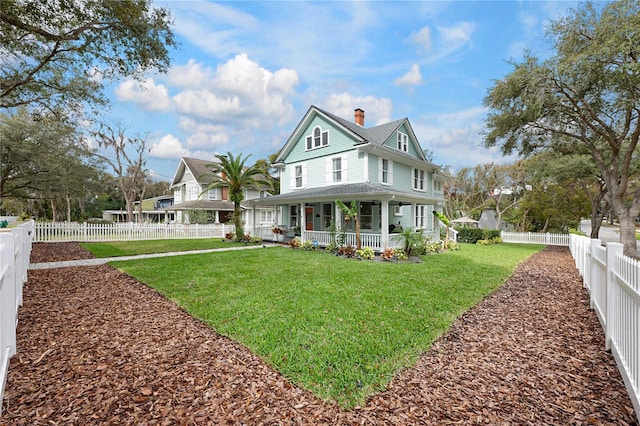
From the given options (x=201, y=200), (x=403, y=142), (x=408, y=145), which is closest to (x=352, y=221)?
(x=403, y=142)

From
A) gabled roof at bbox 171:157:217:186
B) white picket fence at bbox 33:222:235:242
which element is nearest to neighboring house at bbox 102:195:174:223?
gabled roof at bbox 171:157:217:186

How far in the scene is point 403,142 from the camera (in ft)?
63.9

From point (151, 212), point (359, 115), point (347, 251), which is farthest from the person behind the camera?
point (151, 212)

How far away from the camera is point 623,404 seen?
2838 millimetres

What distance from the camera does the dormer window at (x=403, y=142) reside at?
1908cm

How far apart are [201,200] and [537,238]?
100 feet

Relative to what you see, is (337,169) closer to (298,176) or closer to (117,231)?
(298,176)

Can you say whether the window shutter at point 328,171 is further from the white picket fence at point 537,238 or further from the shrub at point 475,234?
the white picket fence at point 537,238

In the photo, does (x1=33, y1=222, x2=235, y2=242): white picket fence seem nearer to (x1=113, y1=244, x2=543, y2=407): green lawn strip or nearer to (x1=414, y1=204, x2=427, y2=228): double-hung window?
(x1=113, y1=244, x2=543, y2=407): green lawn strip

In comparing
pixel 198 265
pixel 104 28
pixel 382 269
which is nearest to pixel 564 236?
pixel 382 269

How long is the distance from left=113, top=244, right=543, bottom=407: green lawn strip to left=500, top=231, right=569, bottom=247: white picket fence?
574 inches

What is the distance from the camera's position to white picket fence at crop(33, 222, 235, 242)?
51.4ft

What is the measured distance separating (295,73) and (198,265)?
12.2m

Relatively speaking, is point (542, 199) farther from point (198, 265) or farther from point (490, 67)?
point (198, 265)
